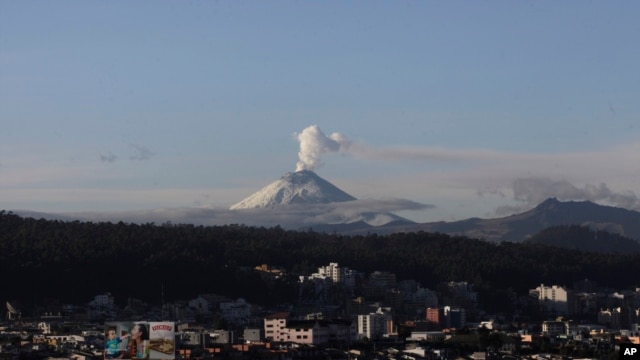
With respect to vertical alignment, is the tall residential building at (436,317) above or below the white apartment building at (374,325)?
above

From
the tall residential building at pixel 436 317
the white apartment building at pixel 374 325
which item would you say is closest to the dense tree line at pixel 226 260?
the tall residential building at pixel 436 317

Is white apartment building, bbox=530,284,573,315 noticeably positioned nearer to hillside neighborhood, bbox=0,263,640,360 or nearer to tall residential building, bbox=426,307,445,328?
hillside neighborhood, bbox=0,263,640,360

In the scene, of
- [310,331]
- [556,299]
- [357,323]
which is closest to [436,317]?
[357,323]

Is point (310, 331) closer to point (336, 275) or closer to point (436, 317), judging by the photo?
point (436, 317)

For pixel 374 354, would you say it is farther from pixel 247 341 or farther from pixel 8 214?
pixel 8 214

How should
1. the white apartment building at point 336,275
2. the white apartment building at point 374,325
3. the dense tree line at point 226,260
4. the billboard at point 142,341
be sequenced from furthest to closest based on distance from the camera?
the white apartment building at point 336,275 < the dense tree line at point 226,260 < the white apartment building at point 374,325 < the billboard at point 142,341

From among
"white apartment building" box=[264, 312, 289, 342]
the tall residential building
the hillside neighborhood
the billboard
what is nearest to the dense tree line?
the hillside neighborhood

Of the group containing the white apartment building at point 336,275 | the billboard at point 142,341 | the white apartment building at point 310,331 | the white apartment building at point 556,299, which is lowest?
the billboard at point 142,341

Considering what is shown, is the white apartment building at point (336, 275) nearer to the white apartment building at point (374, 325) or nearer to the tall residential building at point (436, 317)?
the tall residential building at point (436, 317)
